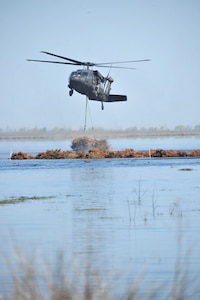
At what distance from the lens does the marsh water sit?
51.4ft

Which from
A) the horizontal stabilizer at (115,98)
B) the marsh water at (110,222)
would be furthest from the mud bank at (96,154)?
the marsh water at (110,222)

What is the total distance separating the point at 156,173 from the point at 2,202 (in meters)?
18.9

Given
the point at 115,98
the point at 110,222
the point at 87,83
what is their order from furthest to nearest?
the point at 115,98, the point at 87,83, the point at 110,222

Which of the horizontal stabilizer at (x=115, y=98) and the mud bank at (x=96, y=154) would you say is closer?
the horizontal stabilizer at (x=115, y=98)

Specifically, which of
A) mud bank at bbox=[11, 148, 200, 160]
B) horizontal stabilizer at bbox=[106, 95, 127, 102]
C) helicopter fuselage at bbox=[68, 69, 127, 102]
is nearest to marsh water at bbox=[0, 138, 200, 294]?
helicopter fuselage at bbox=[68, 69, 127, 102]

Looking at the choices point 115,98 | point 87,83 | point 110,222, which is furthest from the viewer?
point 115,98

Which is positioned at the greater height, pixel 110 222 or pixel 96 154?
pixel 96 154

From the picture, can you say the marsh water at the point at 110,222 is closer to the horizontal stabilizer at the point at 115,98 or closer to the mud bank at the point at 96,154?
the horizontal stabilizer at the point at 115,98

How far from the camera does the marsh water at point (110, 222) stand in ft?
51.4

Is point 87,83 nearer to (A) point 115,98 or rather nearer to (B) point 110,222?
(A) point 115,98

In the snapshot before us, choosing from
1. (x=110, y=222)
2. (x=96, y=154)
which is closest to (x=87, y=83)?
(x=96, y=154)

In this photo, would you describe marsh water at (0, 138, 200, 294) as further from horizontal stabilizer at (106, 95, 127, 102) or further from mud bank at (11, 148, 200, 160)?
mud bank at (11, 148, 200, 160)

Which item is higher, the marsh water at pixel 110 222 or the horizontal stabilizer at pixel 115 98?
the horizontal stabilizer at pixel 115 98

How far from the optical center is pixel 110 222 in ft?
76.7
